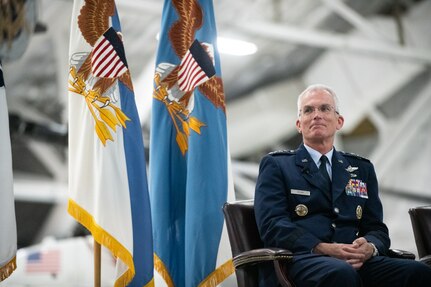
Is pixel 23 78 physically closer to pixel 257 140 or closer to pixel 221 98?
pixel 257 140

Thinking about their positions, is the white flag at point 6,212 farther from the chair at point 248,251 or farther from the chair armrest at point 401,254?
the chair armrest at point 401,254

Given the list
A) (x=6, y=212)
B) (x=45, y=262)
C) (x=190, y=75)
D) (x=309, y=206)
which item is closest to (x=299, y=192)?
(x=309, y=206)

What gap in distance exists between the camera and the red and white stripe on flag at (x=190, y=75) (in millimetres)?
3863

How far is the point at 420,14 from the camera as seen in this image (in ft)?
37.2

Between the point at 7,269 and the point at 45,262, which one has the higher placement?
the point at 7,269

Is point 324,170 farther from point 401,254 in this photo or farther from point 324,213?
point 401,254

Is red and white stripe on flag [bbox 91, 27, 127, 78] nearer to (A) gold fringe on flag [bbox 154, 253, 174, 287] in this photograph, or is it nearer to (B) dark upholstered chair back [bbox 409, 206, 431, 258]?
(A) gold fringe on flag [bbox 154, 253, 174, 287]

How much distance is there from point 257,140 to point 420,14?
428 centimetres

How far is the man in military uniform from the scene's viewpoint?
2769mm

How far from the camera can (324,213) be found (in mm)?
3002

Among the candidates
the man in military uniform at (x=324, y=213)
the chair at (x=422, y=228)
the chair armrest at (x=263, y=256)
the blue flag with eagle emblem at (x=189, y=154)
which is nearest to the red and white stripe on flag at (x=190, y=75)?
the blue flag with eagle emblem at (x=189, y=154)

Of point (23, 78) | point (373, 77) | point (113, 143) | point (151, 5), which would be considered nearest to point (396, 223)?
point (373, 77)

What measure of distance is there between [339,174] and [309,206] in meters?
0.27

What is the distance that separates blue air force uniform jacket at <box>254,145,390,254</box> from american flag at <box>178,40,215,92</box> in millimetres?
950
